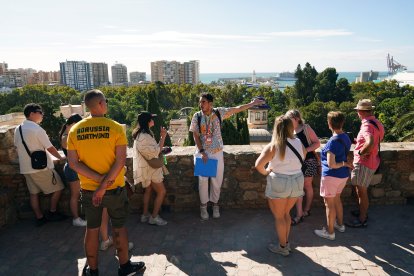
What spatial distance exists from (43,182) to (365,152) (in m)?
4.25

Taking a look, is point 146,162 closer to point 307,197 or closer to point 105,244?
point 105,244

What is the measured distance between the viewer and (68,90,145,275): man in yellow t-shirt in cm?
292

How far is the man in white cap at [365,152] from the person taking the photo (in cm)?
401

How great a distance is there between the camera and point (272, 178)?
3408 millimetres

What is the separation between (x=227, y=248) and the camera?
12.5 feet

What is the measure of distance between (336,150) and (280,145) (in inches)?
34.5

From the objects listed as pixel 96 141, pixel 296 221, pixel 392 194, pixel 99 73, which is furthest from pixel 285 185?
pixel 99 73

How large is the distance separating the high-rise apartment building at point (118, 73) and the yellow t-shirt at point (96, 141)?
183559mm

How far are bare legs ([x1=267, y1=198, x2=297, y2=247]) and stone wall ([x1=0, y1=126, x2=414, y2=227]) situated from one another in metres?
1.31

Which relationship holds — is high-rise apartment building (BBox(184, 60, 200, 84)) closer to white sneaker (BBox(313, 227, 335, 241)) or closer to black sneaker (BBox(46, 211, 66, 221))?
black sneaker (BBox(46, 211, 66, 221))

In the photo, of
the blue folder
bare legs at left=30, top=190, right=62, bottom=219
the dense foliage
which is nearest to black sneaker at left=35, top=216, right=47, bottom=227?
bare legs at left=30, top=190, right=62, bottom=219

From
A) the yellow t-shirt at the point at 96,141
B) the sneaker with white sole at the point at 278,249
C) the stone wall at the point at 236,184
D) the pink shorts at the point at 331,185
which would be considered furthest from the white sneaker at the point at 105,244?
the pink shorts at the point at 331,185

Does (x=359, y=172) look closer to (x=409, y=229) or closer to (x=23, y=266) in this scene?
(x=409, y=229)

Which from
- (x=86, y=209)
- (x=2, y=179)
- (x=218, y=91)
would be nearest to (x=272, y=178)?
(x=86, y=209)
